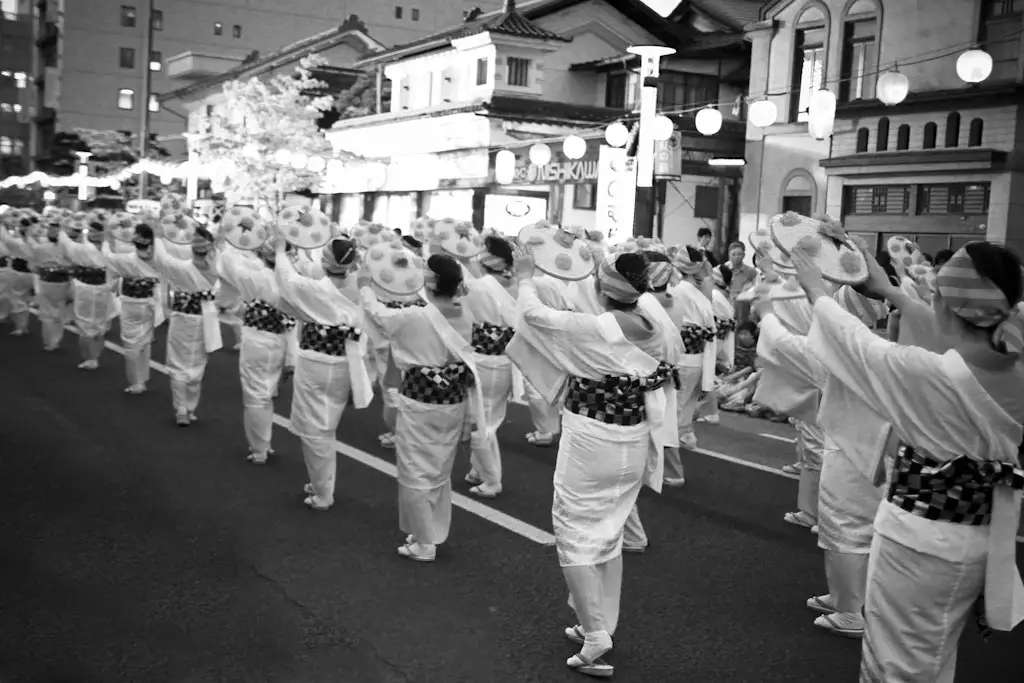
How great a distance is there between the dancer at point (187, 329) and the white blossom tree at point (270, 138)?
20.7 m

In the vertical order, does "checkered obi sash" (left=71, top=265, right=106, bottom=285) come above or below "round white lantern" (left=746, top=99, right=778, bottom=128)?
below

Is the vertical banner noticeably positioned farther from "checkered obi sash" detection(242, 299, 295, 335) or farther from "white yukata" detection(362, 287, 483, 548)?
"white yukata" detection(362, 287, 483, 548)

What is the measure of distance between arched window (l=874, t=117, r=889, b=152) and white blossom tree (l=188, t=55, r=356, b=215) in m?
16.9

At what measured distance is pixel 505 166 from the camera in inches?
925

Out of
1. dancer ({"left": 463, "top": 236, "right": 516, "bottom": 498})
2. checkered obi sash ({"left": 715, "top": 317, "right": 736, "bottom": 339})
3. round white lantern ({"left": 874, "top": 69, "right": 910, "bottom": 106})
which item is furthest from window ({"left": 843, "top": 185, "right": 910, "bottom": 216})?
dancer ({"left": 463, "top": 236, "right": 516, "bottom": 498})

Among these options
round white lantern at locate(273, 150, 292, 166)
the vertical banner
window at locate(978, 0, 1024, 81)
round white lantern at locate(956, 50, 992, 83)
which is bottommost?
the vertical banner

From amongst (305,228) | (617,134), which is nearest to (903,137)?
(617,134)

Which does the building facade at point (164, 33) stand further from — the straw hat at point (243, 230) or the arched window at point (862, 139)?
the straw hat at point (243, 230)

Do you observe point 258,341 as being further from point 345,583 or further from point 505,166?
point 505,166

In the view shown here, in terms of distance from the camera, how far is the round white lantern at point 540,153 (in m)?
22.1

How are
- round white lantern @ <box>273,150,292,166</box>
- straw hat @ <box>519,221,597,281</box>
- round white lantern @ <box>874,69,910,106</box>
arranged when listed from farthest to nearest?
round white lantern @ <box>273,150,292,166</box>
round white lantern @ <box>874,69,910,106</box>
straw hat @ <box>519,221,597,281</box>

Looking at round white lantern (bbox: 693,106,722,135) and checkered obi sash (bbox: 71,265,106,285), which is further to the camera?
round white lantern (bbox: 693,106,722,135)

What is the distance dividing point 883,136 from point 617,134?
5577mm

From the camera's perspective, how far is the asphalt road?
5.51 meters
